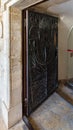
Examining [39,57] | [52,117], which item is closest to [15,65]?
[39,57]

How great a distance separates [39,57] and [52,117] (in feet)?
3.39

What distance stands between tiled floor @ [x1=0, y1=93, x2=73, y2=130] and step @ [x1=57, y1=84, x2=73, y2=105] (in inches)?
5.5

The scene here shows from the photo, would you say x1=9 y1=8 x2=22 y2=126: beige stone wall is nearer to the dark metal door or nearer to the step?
the dark metal door

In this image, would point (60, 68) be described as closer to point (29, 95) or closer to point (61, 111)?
point (61, 111)

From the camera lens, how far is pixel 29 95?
262 centimetres

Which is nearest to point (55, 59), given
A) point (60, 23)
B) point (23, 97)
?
point (60, 23)

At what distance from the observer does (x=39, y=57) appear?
2.82m

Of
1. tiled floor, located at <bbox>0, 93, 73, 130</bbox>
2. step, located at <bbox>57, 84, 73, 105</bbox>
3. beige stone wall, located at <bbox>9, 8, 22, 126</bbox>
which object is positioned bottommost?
tiled floor, located at <bbox>0, 93, 73, 130</bbox>

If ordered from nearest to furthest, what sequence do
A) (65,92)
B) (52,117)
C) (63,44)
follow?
(52,117)
(65,92)
(63,44)

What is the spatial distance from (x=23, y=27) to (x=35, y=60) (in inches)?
23.3

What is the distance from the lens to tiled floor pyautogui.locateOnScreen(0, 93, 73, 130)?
2.39m

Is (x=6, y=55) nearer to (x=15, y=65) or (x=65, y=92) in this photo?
(x=15, y=65)

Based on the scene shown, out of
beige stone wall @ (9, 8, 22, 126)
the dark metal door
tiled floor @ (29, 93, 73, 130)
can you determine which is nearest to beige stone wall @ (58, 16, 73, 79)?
the dark metal door

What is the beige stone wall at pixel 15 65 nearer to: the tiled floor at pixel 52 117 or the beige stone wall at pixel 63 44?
the tiled floor at pixel 52 117
